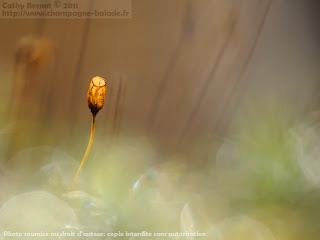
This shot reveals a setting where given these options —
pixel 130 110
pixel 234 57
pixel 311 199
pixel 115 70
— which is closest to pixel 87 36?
pixel 115 70

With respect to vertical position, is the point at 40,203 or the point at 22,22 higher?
the point at 22,22

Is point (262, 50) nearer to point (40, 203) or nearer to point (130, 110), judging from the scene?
point (130, 110)

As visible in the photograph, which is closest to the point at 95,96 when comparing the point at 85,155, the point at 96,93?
the point at 96,93

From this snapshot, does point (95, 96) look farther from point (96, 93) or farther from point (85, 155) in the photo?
point (85, 155)

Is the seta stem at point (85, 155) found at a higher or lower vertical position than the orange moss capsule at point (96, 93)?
lower

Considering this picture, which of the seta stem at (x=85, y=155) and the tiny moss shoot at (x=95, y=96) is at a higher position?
the tiny moss shoot at (x=95, y=96)

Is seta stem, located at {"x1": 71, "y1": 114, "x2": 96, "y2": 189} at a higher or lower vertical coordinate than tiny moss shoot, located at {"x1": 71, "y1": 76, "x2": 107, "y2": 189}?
lower

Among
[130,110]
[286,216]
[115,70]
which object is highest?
[115,70]

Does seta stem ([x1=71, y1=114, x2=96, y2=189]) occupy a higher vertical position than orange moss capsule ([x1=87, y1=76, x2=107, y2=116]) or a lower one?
lower
